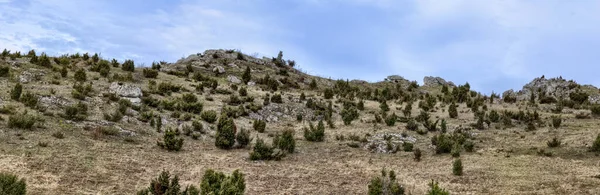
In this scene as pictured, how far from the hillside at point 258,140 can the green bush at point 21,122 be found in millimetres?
44

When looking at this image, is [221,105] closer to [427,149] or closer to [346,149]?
[346,149]

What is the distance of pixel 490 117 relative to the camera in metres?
30.6

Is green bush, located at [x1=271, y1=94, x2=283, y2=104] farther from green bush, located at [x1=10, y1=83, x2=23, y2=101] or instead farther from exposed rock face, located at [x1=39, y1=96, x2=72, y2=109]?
green bush, located at [x1=10, y1=83, x2=23, y2=101]

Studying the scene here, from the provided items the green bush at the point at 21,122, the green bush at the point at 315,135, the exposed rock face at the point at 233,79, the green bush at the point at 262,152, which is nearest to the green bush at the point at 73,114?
the green bush at the point at 21,122

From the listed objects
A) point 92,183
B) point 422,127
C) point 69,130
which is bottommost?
point 92,183

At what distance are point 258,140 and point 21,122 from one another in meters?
10.9

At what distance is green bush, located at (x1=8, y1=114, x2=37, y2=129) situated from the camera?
19.3 meters

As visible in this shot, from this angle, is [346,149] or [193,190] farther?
[346,149]

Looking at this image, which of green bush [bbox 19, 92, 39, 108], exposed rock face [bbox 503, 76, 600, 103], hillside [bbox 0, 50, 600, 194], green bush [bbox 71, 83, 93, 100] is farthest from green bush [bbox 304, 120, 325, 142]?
exposed rock face [bbox 503, 76, 600, 103]

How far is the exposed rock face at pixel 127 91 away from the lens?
97.4 ft

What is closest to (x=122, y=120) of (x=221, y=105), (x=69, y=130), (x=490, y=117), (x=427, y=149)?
(x=69, y=130)

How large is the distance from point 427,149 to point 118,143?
16.3 m

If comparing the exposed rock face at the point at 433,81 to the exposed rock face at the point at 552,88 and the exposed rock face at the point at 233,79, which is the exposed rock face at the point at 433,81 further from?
the exposed rock face at the point at 233,79

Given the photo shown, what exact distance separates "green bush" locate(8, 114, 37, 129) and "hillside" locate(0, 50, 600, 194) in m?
0.04
